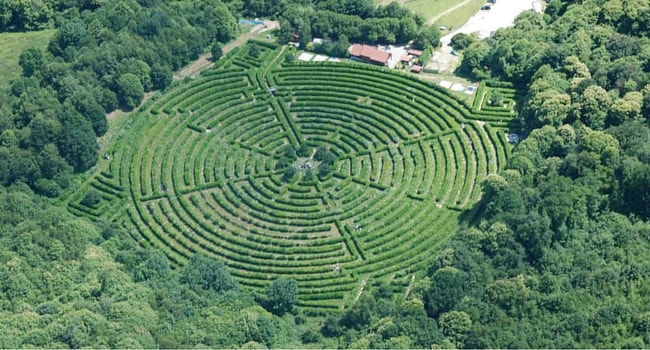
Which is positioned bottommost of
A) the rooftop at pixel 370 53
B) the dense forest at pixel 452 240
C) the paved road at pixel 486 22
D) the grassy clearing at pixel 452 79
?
the dense forest at pixel 452 240

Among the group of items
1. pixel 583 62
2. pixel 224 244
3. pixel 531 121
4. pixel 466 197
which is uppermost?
pixel 583 62

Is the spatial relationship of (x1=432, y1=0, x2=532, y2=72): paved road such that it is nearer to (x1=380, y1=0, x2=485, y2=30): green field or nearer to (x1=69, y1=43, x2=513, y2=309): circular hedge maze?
(x1=380, y1=0, x2=485, y2=30): green field

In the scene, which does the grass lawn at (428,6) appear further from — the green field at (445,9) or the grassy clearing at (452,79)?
the grassy clearing at (452,79)

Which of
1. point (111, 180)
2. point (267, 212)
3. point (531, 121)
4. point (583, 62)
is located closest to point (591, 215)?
point (531, 121)

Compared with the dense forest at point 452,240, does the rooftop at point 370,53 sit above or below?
above

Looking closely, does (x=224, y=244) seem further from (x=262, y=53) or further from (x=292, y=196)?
(x=262, y=53)

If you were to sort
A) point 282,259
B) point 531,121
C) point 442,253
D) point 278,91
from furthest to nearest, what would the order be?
point 278,91 → point 531,121 → point 282,259 → point 442,253

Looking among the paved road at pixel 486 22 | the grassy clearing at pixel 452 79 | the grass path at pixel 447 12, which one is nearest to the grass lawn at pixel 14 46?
the grassy clearing at pixel 452 79
